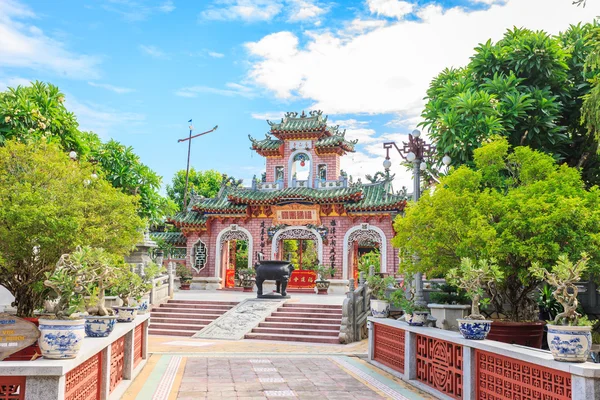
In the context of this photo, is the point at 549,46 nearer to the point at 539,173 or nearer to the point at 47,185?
the point at 539,173

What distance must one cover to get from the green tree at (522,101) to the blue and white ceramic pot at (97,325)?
10.1m

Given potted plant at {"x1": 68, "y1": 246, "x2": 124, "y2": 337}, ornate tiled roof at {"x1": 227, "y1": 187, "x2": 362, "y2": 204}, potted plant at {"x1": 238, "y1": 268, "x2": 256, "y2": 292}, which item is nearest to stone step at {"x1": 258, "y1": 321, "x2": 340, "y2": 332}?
potted plant at {"x1": 238, "y1": 268, "x2": 256, "y2": 292}

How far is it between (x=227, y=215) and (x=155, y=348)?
41.5ft

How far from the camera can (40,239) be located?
33.4ft

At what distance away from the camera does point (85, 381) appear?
15.5 feet

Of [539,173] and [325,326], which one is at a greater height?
[539,173]

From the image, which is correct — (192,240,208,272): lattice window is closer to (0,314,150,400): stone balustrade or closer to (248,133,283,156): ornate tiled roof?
(248,133,283,156): ornate tiled roof

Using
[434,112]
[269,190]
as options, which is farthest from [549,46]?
[269,190]

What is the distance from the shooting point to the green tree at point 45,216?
33.1 ft

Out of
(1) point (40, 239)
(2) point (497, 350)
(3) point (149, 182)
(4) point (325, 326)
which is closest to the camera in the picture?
(2) point (497, 350)

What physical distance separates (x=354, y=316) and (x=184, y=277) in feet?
40.0

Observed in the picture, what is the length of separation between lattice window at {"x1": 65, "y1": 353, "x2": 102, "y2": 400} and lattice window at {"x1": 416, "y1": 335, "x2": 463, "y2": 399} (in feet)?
12.9

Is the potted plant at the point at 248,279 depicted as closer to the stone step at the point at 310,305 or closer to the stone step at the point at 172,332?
the stone step at the point at 310,305

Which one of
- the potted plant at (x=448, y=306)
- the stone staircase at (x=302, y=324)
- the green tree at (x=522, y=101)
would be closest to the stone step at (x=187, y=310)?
the stone staircase at (x=302, y=324)
